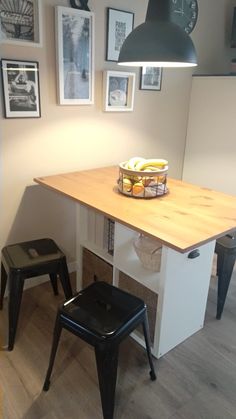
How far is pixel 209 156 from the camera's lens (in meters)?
3.02

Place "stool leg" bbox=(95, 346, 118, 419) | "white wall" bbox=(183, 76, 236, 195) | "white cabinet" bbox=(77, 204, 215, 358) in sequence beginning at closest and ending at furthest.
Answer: "stool leg" bbox=(95, 346, 118, 419) < "white cabinet" bbox=(77, 204, 215, 358) < "white wall" bbox=(183, 76, 236, 195)

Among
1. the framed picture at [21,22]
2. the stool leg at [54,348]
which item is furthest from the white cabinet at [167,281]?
the framed picture at [21,22]

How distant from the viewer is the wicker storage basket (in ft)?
5.71

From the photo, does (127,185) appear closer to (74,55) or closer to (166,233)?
(166,233)

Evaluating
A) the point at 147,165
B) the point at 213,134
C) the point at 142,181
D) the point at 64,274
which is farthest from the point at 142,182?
the point at 213,134

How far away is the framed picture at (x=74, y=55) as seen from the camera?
2.02 metres

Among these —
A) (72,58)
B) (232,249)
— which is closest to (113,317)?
(232,249)

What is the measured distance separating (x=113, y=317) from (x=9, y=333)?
744 mm

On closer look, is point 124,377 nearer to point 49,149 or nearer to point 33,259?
point 33,259

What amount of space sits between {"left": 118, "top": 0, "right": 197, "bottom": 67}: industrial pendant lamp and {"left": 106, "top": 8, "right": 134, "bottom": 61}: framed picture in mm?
742

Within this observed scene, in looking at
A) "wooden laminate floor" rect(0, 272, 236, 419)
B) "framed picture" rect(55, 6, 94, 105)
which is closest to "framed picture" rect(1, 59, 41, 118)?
"framed picture" rect(55, 6, 94, 105)

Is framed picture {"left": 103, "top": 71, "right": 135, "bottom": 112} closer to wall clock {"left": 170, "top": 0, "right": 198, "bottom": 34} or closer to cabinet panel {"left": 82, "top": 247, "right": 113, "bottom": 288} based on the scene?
wall clock {"left": 170, "top": 0, "right": 198, "bottom": 34}

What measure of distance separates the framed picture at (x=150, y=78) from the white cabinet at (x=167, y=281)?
49.6 inches

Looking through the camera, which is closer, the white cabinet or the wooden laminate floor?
the wooden laminate floor
